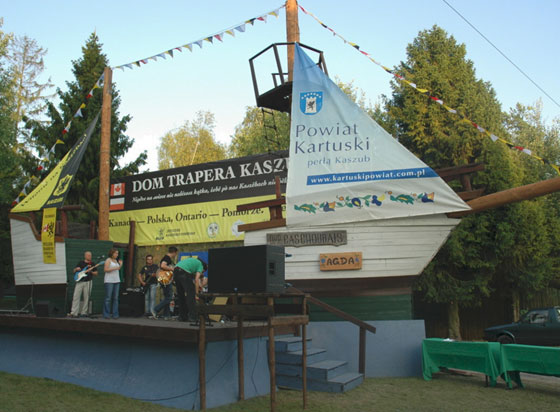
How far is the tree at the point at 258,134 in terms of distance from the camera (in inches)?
1104

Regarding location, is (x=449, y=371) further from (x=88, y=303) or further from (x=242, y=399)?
(x=88, y=303)

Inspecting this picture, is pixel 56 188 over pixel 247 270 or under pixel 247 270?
over

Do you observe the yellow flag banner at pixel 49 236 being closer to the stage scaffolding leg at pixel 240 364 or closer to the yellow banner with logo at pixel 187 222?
the yellow banner with logo at pixel 187 222

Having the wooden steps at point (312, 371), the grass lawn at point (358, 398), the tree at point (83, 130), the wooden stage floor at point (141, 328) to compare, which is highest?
the tree at point (83, 130)

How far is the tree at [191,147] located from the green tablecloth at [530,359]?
31149 millimetres

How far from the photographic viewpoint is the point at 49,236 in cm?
1227

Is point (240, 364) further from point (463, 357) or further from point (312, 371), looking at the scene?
point (463, 357)

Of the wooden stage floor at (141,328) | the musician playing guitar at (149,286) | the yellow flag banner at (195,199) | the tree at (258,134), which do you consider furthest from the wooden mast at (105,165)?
the tree at (258,134)

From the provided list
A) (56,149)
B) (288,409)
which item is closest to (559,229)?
(288,409)

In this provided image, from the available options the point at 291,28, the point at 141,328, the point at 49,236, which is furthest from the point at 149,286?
the point at 291,28

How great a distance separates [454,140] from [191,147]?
24328mm

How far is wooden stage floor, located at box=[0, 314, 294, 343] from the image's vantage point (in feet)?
24.8

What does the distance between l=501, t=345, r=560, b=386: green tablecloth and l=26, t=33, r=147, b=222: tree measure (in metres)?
14.9

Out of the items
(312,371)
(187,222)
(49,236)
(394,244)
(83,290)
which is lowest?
(312,371)
